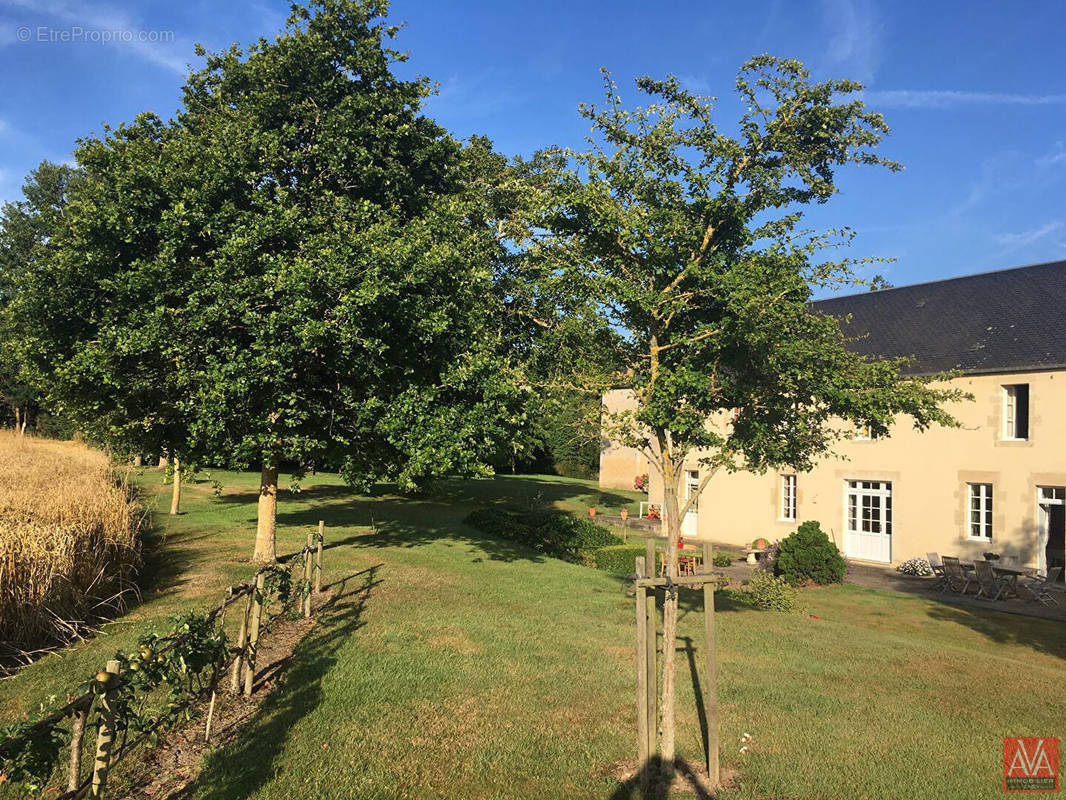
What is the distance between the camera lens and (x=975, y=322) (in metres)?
21.5

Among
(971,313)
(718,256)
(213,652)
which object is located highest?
(971,313)

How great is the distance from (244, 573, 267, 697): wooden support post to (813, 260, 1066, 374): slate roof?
1666 cm

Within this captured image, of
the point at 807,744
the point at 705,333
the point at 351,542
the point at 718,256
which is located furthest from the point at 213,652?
the point at 351,542

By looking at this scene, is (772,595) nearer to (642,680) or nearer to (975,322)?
(642,680)

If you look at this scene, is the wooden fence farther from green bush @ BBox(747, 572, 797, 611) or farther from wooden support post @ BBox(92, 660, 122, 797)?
green bush @ BBox(747, 572, 797, 611)

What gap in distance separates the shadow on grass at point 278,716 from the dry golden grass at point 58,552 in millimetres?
2925

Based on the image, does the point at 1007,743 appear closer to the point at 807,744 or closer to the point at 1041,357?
the point at 807,744

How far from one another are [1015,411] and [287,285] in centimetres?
2025

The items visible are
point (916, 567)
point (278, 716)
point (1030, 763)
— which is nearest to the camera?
point (1030, 763)

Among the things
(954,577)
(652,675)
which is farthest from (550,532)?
(652,675)

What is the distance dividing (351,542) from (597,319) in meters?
12.3

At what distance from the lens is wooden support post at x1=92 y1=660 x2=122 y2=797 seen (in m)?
4.12

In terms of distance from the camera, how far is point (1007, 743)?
6633 millimetres

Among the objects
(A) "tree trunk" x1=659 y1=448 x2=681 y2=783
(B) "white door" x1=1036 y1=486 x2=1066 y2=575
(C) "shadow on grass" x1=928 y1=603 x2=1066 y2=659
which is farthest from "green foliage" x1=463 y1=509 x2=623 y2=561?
(A) "tree trunk" x1=659 y1=448 x2=681 y2=783
